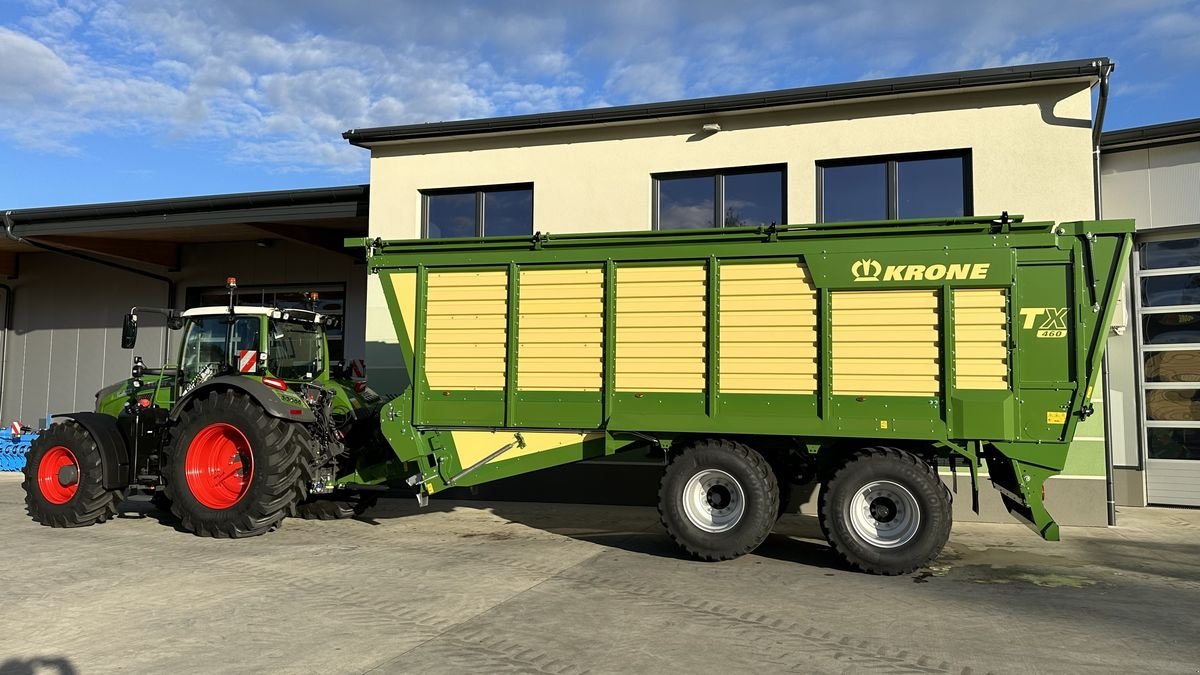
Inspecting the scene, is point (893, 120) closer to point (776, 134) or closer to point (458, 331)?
point (776, 134)

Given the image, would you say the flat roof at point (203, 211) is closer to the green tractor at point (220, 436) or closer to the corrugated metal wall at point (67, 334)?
the corrugated metal wall at point (67, 334)

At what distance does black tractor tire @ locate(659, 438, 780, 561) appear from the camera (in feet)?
20.6

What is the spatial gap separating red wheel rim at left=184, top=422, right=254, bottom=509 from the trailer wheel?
18.4 ft

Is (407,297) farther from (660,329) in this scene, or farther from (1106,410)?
(1106,410)

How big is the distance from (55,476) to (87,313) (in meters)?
9.72

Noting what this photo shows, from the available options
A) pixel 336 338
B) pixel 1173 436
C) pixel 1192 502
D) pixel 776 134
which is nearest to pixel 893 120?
pixel 776 134

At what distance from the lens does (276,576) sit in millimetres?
5832

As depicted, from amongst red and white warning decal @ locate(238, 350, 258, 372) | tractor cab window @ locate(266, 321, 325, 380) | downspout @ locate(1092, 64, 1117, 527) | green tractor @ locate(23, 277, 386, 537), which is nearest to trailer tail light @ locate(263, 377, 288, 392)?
green tractor @ locate(23, 277, 386, 537)

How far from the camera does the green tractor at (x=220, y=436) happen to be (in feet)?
23.9

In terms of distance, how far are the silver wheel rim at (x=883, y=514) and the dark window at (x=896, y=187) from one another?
435cm

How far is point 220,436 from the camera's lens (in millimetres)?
7613

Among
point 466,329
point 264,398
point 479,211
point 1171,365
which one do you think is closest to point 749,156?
point 479,211

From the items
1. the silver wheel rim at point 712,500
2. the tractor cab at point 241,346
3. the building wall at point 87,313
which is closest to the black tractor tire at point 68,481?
the tractor cab at point 241,346

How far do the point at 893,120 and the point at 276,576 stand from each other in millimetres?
8379
